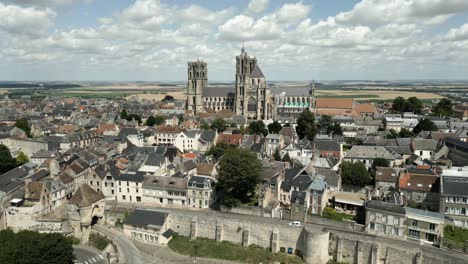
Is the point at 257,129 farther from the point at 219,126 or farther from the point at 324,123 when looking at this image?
the point at 324,123

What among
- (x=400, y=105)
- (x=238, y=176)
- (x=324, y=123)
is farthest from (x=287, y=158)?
(x=400, y=105)

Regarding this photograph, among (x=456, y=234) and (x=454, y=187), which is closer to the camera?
(x=456, y=234)

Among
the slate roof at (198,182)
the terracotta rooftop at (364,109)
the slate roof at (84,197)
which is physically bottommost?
the slate roof at (84,197)

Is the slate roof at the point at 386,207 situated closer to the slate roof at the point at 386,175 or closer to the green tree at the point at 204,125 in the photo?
the slate roof at the point at 386,175

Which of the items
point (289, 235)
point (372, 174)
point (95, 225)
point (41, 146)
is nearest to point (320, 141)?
point (372, 174)

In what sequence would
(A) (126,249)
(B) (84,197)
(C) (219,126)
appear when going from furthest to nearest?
(C) (219,126) < (B) (84,197) < (A) (126,249)

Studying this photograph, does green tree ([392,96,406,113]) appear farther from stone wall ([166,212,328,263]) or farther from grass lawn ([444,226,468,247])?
stone wall ([166,212,328,263])

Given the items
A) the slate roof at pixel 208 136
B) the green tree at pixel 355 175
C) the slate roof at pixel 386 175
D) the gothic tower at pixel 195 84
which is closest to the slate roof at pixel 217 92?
the gothic tower at pixel 195 84
